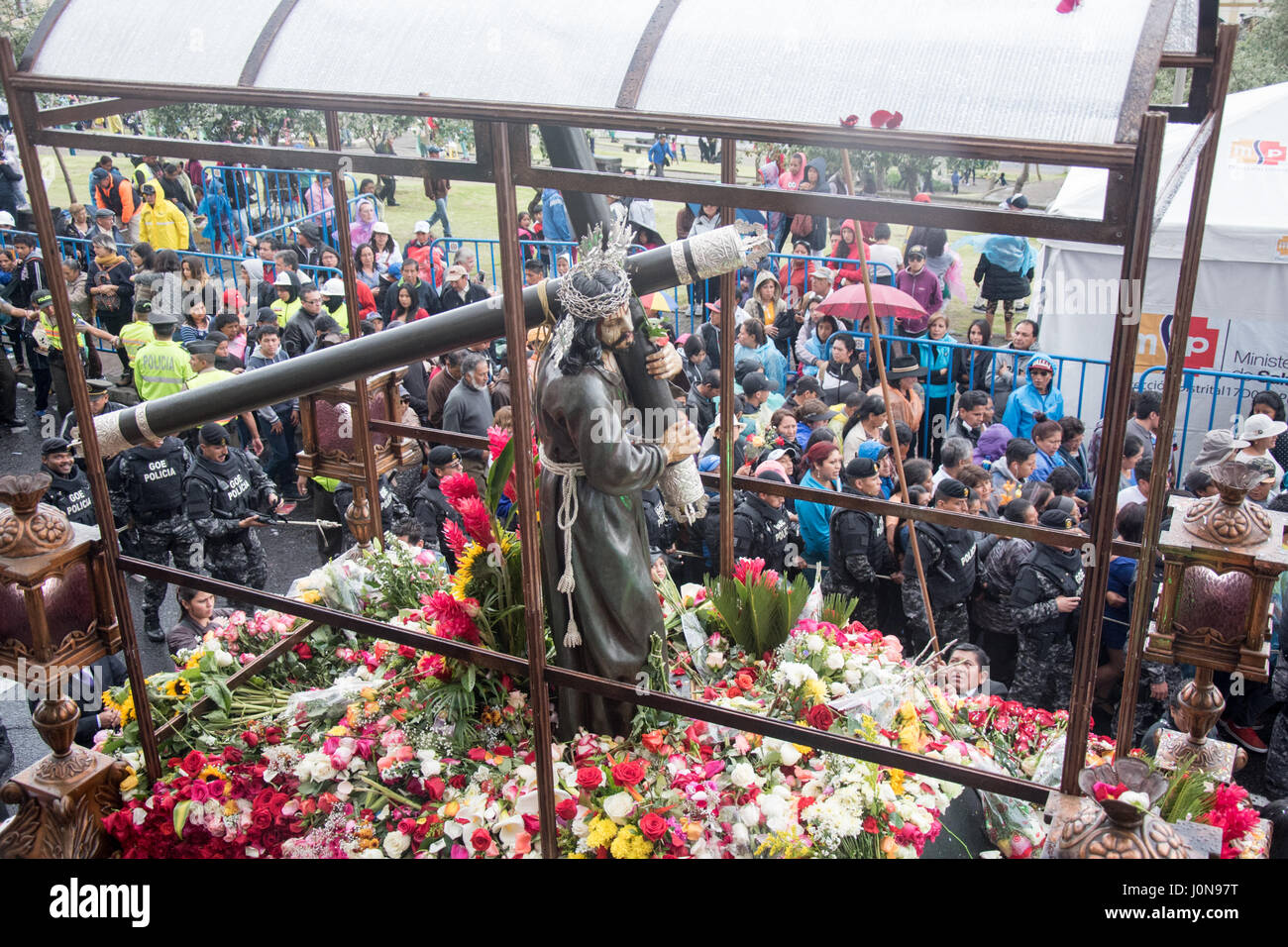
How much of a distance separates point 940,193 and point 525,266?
12.0 meters

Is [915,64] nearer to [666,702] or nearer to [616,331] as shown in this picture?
[616,331]

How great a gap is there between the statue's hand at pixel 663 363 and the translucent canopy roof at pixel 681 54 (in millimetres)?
1208

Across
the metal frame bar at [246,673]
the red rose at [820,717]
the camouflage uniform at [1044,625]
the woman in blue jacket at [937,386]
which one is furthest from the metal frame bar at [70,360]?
the woman in blue jacket at [937,386]

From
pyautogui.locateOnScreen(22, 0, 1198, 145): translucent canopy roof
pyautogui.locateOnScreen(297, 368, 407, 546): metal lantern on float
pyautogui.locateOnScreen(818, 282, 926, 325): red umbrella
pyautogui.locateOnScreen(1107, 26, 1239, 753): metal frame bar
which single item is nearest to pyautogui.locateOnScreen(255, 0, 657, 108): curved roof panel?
pyautogui.locateOnScreen(22, 0, 1198, 145): translucent canopy roof

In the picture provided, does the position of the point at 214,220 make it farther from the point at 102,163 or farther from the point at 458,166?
the point at 458,166

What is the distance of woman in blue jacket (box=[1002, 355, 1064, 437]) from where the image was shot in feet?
28.3

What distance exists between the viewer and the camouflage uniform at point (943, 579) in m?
6.54

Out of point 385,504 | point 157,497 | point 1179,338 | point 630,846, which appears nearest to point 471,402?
point 385,504

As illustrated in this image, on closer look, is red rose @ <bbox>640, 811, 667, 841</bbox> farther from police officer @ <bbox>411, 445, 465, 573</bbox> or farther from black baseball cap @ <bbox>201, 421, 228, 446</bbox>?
black baseball cap @ <bbox>201, 421, 228, 446</bbox>

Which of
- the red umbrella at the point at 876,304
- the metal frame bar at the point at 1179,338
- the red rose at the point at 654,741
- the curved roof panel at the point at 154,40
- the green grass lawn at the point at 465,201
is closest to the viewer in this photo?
the metal frame bar at the point at 1179,338

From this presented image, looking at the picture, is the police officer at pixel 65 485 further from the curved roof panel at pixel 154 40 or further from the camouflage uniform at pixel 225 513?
the curved roof panel at pixel 154 40

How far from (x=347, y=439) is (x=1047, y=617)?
148 inches

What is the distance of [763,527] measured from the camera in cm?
705

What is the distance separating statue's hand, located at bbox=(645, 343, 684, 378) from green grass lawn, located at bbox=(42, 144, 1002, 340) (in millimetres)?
12032
